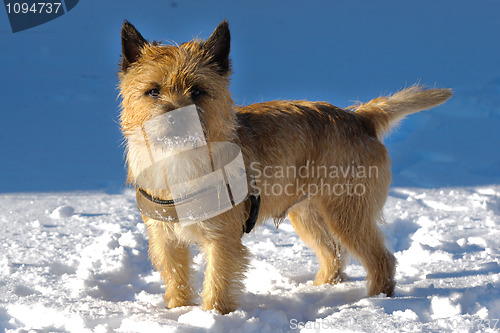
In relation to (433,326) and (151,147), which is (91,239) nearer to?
(151,147)

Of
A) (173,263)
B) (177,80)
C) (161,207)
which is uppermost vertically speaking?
(177,80)

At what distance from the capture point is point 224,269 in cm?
306

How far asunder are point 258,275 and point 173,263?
98cm

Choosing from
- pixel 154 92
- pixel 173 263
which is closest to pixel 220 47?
pixel 154 92

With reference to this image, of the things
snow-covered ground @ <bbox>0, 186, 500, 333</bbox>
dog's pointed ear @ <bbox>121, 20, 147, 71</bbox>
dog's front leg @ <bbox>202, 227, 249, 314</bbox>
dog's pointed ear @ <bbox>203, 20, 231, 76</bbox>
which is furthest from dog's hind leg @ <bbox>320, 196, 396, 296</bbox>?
dog's pointed ear @ <bbox>121, 20, 147, 71</bbox>

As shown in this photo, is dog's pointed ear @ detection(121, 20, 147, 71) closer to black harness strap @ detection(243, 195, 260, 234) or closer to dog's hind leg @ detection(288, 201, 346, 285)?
black harness strap @ detection(243, 195, 260, 234)

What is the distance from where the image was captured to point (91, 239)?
14.8 feet

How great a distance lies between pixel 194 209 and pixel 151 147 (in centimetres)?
44

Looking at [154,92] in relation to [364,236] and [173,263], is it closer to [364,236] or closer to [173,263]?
[173,263]

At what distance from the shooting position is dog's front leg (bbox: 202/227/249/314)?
9.96 feet

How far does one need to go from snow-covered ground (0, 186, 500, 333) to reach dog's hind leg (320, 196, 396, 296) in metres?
0.14

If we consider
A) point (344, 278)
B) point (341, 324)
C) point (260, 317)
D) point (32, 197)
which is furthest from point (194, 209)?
point (32, 197)

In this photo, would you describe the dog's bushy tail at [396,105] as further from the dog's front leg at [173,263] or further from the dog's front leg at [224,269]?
the dog's front leg at [173,263]

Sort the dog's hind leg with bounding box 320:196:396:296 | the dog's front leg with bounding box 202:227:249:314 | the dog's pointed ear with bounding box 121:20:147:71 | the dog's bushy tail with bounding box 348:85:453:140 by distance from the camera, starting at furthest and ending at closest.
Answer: the dog's bushy tail with bounding box 348:85:453:140, the dog's hind leg with bounding box 320:196:396:296, the dog's front leg with bounding box 202:227:249:314, the dog's pointed ear with bounding box 121:20:147:71
